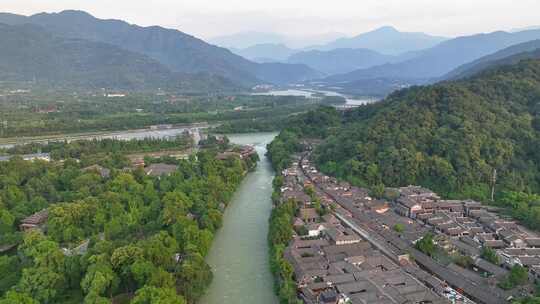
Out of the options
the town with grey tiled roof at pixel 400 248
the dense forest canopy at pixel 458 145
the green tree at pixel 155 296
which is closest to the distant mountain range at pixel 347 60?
the dense forest canopy at pixel 458 145

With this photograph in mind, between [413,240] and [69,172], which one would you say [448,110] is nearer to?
[413,240]

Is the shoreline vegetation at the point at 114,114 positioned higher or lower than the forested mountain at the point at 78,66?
lower

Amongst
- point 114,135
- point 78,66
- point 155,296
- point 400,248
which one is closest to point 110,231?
point 155,296

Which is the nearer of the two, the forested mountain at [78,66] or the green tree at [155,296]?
the green tree at [155,296]

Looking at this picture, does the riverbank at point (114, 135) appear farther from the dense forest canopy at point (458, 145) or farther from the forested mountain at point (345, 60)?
the forested mountain at point (345, 60)

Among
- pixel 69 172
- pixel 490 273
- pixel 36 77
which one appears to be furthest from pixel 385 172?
pixel 36 77

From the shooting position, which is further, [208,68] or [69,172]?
[208,68]

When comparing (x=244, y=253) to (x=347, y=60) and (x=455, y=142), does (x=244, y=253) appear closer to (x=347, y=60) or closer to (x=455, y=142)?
(x=455, y=142)
